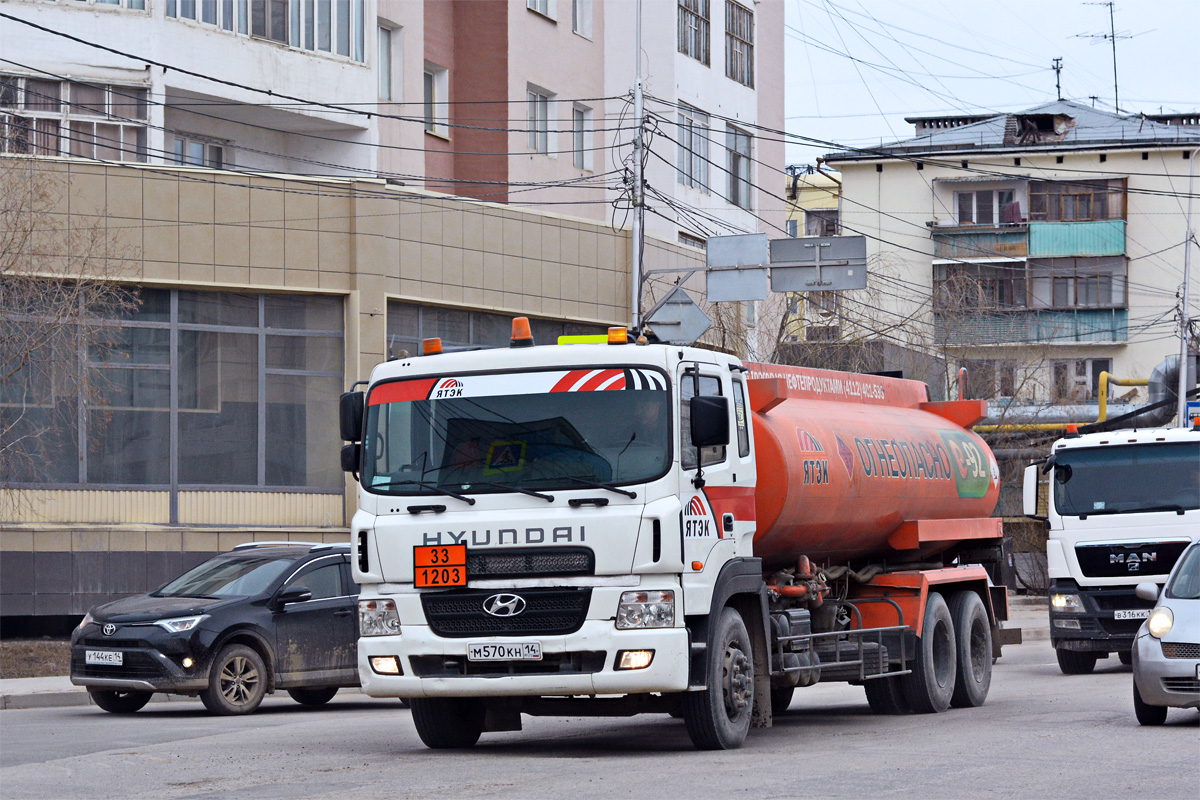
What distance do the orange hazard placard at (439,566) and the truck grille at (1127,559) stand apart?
38.0 feet

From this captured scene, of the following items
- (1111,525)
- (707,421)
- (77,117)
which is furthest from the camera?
(77,117)

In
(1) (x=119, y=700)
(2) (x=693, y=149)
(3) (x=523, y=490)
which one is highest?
(2) (x=693, y=149)

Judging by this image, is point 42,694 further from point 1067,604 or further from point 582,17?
point 582,17

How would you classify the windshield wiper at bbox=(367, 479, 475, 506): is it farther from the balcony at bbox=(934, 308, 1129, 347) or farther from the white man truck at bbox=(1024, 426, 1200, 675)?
the balcony at bbox=(934, 308, 1129, 347)

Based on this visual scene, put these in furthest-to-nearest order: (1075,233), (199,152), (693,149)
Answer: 1. (1075,233)
2. (693,149)
3. (199,152)

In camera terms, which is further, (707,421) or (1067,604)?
(1067,604)

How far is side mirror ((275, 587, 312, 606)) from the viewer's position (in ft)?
54.1

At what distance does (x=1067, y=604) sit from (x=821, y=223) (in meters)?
52.9

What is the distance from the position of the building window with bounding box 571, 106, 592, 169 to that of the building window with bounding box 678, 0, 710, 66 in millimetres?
2774

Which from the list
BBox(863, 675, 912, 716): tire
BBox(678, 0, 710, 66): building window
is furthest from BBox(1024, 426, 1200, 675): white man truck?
BBox(678, 0, 710, 66): building window

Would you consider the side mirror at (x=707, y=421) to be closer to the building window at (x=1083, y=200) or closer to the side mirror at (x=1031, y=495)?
the side mirror at (x=1031, y=495)

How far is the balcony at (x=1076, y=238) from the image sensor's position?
61.4 m

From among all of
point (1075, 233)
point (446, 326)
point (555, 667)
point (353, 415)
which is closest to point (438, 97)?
point (446, 326)

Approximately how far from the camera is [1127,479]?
66.8 ft
